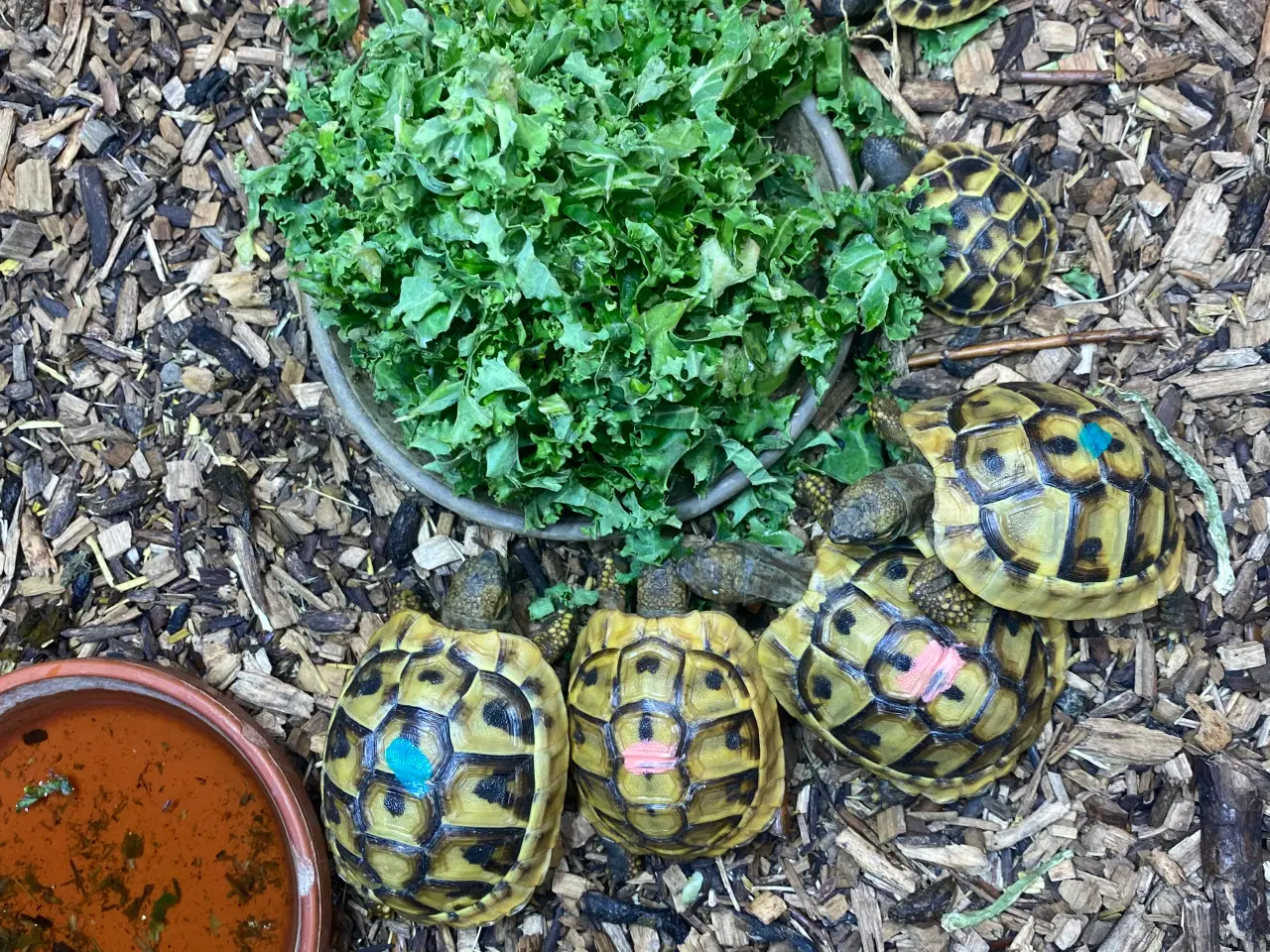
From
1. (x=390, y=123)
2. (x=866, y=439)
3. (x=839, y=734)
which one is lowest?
(x=839, y=734)

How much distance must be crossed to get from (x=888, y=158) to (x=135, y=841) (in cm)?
343

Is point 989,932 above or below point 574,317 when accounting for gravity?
below

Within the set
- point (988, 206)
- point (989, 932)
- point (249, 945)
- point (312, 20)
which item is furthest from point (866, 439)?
point (249, 945)

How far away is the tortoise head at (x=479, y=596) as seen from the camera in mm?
3385

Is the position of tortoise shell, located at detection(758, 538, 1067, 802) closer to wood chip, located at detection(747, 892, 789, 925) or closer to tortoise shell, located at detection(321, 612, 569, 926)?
wood chip, located at detection(747, 892, 789, 925)

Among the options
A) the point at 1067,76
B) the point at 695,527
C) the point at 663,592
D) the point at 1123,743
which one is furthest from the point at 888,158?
Result: the point at 1123,743

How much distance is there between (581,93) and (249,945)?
9.36 ft

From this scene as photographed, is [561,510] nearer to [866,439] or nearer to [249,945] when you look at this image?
[866,439]

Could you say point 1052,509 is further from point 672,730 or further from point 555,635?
point 555,635

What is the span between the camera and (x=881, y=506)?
3.23 m

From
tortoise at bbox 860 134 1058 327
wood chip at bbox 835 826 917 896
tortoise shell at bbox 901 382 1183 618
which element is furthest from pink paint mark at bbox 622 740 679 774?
tortoise at bbox 860 134 1058 327

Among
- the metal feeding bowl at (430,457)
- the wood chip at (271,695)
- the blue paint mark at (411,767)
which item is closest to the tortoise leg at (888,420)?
the metal feeding bowl at (430,457)

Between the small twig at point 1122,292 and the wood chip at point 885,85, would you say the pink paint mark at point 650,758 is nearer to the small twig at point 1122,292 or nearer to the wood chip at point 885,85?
the small twig at point 1122,292

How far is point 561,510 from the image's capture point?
3258 millimetres
